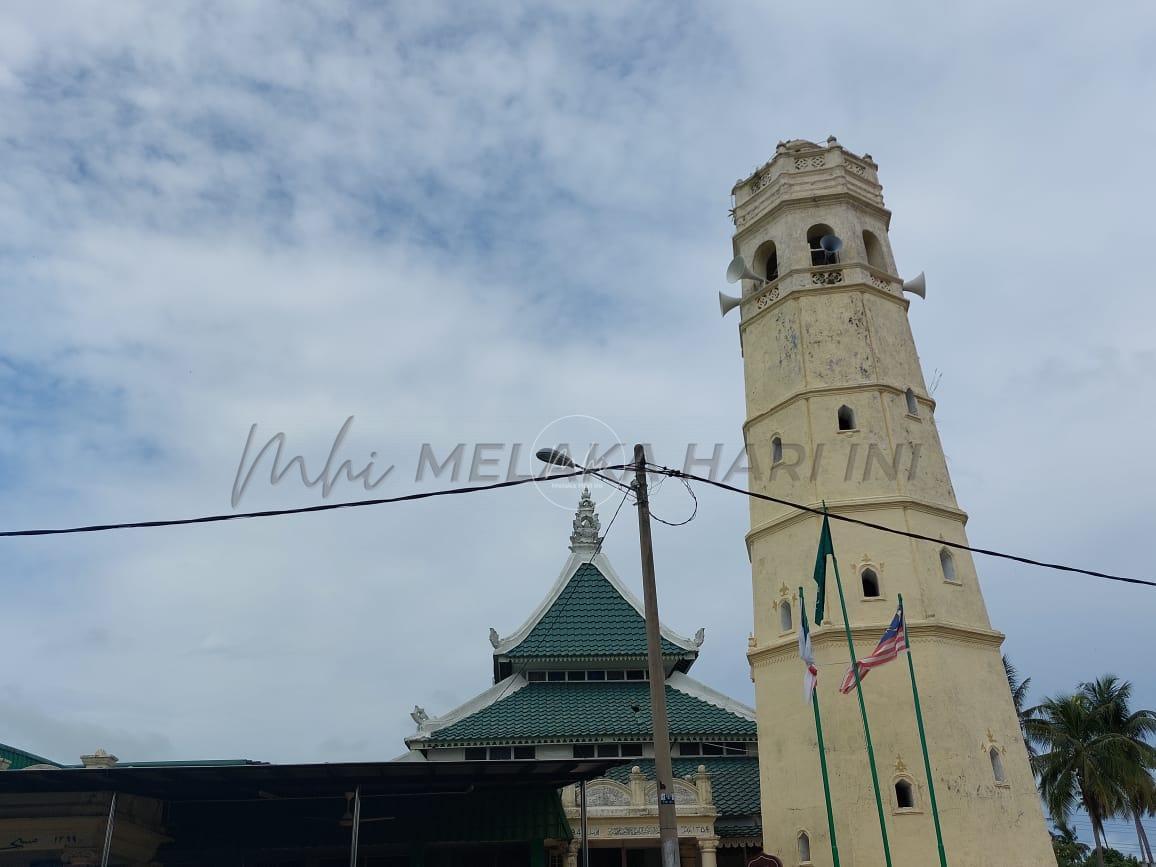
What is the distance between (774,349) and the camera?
946 inches

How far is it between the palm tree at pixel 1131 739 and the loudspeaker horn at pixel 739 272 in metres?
27.3

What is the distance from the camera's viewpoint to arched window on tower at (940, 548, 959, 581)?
69.1 ft

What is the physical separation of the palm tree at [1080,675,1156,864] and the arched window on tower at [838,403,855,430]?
25691 millimetres

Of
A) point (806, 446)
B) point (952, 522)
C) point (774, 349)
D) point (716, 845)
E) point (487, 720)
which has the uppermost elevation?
point (774, 349)

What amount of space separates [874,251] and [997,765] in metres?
13.0

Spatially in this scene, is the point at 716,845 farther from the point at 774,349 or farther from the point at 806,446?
the point at 774,349

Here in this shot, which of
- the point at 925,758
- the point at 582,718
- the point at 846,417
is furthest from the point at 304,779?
the point at 846,417

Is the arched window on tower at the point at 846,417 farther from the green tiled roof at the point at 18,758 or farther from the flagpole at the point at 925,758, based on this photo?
the green tiled roof at the point at 18,758

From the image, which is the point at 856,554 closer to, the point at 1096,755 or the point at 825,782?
the point at 825,782

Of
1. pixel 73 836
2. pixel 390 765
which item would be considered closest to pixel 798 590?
pixel 390 765

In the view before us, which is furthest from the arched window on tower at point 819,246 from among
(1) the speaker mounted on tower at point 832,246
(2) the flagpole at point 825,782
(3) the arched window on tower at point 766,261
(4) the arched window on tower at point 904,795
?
(4) the arched window on tower at point 904,795

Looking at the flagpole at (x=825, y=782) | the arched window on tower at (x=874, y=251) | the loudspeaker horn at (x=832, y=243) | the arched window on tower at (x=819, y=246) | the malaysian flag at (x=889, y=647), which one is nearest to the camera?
the flagpole at (x=825, y=782)

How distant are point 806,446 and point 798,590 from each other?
342 cm

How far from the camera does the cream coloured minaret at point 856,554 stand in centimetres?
1875
